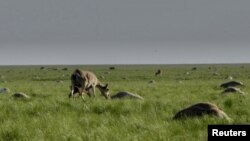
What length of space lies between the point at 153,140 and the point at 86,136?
4.35ft

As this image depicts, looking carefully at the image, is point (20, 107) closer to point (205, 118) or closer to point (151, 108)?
point (151, 108)

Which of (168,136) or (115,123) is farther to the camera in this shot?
(115,123)

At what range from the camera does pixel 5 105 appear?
15180 millimetres

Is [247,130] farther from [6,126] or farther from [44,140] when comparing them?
[6,126]

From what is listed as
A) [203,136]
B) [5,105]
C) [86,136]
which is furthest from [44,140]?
[5,105]

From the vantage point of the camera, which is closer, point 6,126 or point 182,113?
point 6,126

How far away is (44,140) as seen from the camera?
28.4ft

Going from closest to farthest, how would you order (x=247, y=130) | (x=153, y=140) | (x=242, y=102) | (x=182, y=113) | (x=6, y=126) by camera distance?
(x=247, y=130)
(x=153, y=140)
(x=6, y=126)
(x=182, y=113)
(x=242, y=102)

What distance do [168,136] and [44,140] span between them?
7.41 ft

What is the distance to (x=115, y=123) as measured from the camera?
1055 cm

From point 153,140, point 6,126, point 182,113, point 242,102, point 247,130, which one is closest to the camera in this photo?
point 247,130

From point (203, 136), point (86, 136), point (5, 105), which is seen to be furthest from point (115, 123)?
point (5, 105)

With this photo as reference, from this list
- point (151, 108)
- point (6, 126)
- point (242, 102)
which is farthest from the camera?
point (242, 102)

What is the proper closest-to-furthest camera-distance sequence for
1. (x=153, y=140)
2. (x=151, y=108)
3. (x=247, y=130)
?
1. (x=247, y=130)
2. (x=153, y=140)
3. (x=151, y=108)
